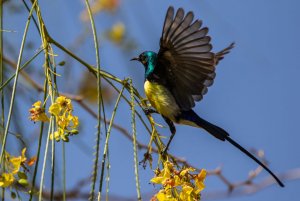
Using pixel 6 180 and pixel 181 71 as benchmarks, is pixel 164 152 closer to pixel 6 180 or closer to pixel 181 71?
pixel 6 180

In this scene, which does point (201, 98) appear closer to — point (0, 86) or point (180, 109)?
point (180, 109)

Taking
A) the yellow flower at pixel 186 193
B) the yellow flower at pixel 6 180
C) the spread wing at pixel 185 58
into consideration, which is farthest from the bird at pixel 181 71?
the yellow flower at pixel 6 180

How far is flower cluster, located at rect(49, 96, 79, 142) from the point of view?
1312 millimetres

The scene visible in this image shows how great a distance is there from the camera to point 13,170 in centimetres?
142

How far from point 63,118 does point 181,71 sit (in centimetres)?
89

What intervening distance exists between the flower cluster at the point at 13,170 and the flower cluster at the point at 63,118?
144 mm

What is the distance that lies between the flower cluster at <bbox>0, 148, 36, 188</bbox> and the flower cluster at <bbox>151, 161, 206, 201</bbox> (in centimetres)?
33

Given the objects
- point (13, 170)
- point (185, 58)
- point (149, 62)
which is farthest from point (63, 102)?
point (149, 62)

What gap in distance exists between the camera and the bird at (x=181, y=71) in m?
1.91

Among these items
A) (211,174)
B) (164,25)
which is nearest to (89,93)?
(211,174)

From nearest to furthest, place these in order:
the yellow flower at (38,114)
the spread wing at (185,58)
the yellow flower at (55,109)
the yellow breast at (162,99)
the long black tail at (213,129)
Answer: the yellow flower at (55,109), the yellow flower at (38,114), the spread wing at (185,58), the long black tail at (213,129), the yellow breast at (162,99)

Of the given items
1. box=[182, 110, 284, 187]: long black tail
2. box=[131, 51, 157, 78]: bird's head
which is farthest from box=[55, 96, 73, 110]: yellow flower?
box=[131, 51, 157, 78]: bird's head

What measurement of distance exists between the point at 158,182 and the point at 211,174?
1331mm

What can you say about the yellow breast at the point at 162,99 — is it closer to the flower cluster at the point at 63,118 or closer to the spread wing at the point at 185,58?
the spread wing at the point at 185,58
